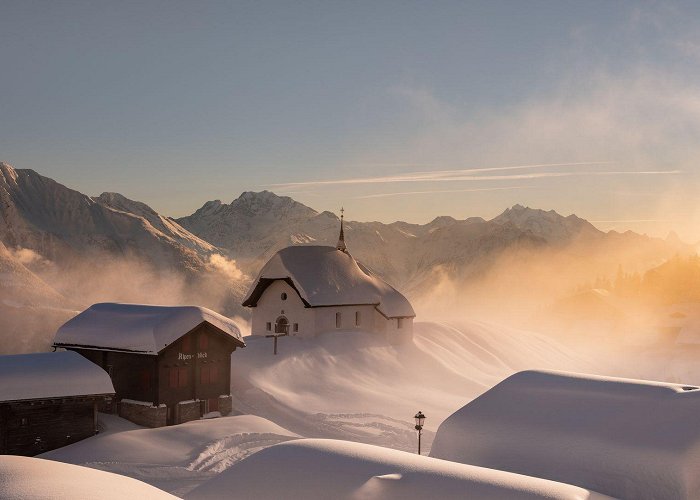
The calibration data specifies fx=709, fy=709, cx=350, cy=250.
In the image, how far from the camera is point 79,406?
82.6 feet

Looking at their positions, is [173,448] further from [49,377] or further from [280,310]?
[280,310]

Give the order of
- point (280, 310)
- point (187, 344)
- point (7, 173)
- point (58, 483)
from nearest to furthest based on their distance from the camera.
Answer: point (58, 483), point (187, 344), point (280, 310), point (7, 173)

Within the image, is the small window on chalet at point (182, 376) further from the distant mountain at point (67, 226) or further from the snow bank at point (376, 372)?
the distant mountain at point (67, 226)

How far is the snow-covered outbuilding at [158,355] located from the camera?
27828mm

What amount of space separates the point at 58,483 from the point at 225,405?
2351 cm

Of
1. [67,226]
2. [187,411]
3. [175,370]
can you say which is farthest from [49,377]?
[67,226]

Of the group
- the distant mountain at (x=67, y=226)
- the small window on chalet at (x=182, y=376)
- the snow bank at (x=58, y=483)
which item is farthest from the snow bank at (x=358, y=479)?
the distant mountain at (x=67, y=226)

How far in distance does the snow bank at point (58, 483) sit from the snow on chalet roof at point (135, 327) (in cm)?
1924

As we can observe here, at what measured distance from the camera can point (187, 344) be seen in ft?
95.6

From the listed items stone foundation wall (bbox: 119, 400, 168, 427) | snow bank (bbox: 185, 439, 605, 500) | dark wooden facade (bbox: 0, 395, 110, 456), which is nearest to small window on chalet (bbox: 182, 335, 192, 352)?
stone foundation wall (bbox: 119, 400, 168, 427)

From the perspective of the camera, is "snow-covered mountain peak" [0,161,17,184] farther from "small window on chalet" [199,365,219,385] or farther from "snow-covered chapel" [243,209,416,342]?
"small window on chalet" [199,365,219,385]

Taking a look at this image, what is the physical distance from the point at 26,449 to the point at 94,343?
5.66 m

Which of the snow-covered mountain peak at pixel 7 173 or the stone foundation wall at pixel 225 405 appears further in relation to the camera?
the snow-covered mountain peak at pixel 7 173

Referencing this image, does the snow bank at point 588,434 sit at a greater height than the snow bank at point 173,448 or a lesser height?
greater
